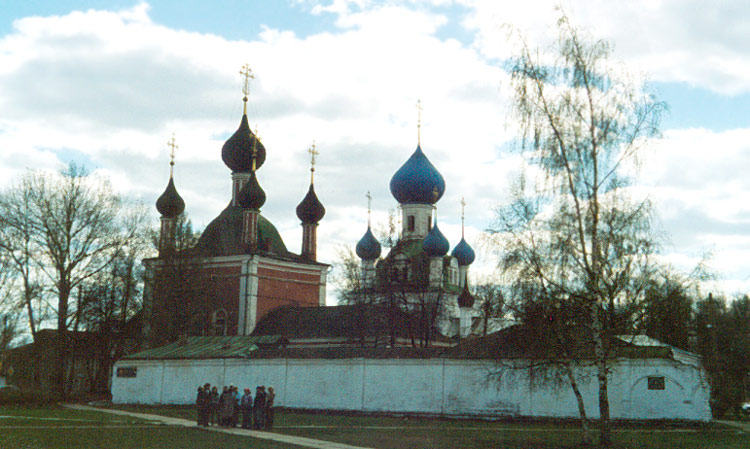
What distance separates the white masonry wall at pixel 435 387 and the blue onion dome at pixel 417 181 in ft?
94.1

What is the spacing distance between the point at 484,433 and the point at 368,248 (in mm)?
39963

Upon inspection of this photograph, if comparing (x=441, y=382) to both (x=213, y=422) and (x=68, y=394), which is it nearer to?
(x=213, y=422)

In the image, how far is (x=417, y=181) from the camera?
6338 cm

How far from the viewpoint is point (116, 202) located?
45.2 meters

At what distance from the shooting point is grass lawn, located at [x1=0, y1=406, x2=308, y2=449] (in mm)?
18797

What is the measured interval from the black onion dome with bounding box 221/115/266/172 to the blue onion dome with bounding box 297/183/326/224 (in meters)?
4.30

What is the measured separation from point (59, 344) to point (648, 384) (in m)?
31.2

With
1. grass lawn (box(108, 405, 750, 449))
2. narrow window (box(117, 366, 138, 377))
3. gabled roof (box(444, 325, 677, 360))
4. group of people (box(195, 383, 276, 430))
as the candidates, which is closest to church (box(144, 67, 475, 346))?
narrow window (box(117, 366, 138, 377))

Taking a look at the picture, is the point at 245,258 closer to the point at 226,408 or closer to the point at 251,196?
the point at 251,196

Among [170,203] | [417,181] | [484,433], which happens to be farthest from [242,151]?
[484,433]

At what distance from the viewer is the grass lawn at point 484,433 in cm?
2048

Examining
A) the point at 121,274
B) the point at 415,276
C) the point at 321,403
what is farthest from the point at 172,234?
the point at 321,403

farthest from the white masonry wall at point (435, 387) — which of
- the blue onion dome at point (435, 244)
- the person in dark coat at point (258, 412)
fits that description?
the blue onion dome at point (435, 244)

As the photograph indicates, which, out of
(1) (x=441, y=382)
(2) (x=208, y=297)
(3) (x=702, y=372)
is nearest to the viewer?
(3) (x=702, y=372)
